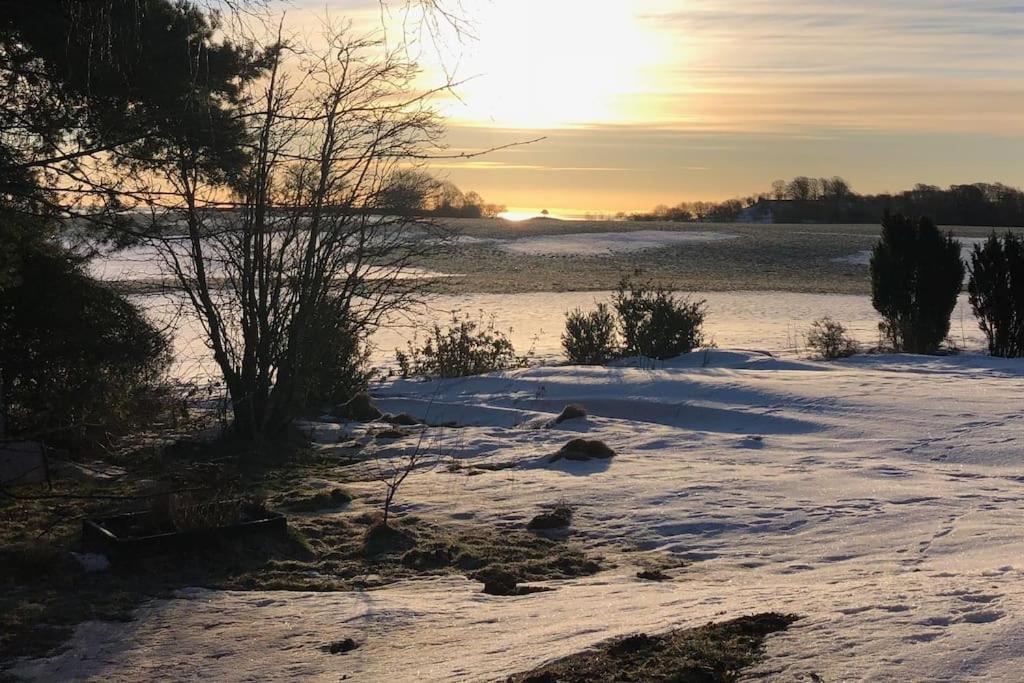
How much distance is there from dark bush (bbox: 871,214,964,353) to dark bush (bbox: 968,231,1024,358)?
1.55ft

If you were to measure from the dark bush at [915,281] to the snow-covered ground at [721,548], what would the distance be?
17.9 ft

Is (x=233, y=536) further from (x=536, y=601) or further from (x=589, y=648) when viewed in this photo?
(x=589, y=648)

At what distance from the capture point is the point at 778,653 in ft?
14.4

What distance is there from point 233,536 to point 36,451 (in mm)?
3507

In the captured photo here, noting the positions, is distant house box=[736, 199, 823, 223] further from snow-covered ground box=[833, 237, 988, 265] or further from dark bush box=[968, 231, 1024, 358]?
dark bush box=[968, 231, 1024, 358]

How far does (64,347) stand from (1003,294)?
1519cm

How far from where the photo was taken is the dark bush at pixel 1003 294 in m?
18.6

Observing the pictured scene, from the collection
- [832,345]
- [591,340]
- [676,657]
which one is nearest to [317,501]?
[676,657]

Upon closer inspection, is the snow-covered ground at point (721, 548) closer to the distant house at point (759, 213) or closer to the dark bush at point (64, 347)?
the dark bush at point (64, 347)

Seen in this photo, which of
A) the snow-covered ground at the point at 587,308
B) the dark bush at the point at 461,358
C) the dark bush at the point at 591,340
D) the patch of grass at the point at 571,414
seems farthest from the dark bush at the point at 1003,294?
the patch of grass at the point at 571,414

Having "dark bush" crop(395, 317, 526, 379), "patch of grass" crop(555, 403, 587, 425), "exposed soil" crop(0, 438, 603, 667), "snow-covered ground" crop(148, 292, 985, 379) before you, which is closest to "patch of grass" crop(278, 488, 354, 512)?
"exposed soil" crop(0, 438, 603, 667)

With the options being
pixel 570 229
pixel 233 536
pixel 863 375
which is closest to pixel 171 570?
pixel 233 536

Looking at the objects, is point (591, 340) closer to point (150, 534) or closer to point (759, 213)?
point (150, 534)

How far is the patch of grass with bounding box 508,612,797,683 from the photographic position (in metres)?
4.30
